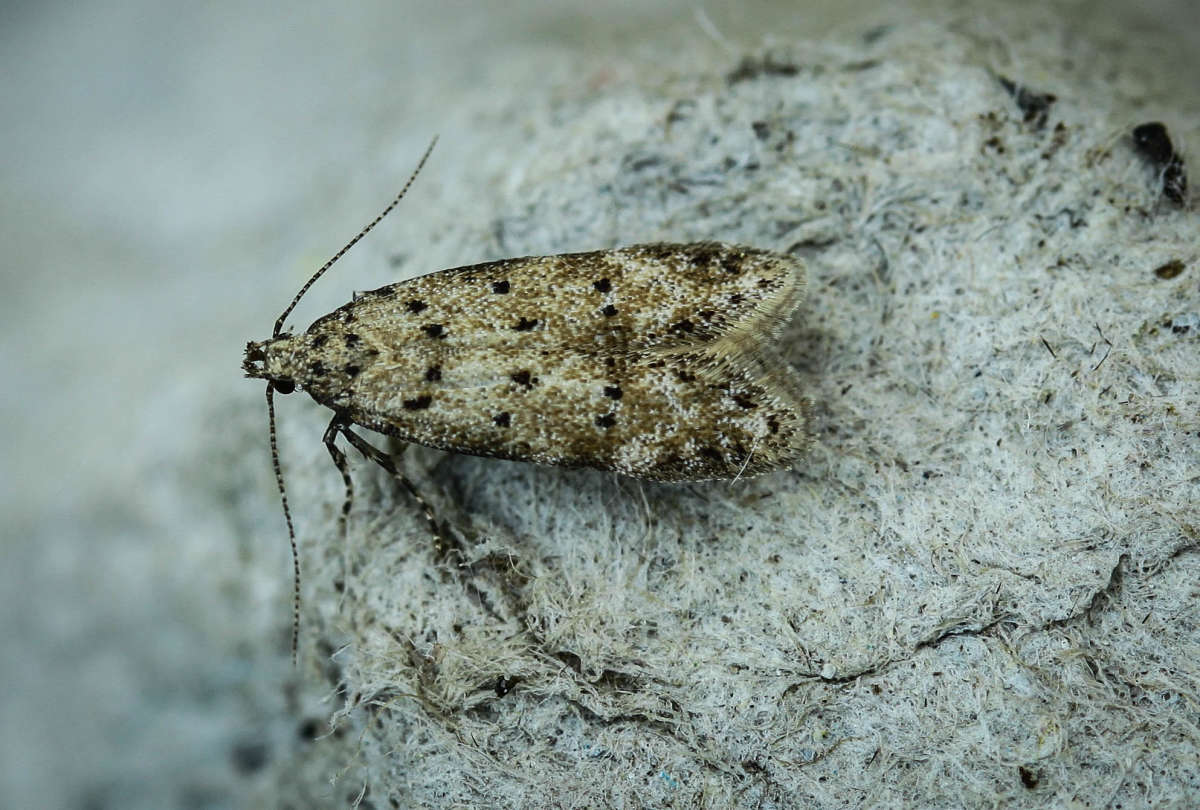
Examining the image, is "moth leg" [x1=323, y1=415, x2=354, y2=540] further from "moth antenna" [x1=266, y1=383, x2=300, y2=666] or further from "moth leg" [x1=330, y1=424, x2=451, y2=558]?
"moth antenna" [x1=266, y1=383, x2=300, y2=666]

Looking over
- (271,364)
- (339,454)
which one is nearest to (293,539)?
(339,454)

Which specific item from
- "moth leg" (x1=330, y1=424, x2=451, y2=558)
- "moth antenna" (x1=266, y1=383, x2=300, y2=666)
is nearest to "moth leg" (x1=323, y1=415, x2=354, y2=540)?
"moth leg" (x1=330, y1=424, x2=451, y2=558)

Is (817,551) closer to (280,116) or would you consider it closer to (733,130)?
(733,130)

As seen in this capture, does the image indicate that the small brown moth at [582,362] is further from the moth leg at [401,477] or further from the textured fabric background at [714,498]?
the textured fabric background at [714,498]

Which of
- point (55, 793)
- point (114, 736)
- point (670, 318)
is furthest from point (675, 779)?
point (55, 793)

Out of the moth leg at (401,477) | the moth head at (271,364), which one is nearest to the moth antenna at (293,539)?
the moth head at (271,364)

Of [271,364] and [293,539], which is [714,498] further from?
[271,364]
